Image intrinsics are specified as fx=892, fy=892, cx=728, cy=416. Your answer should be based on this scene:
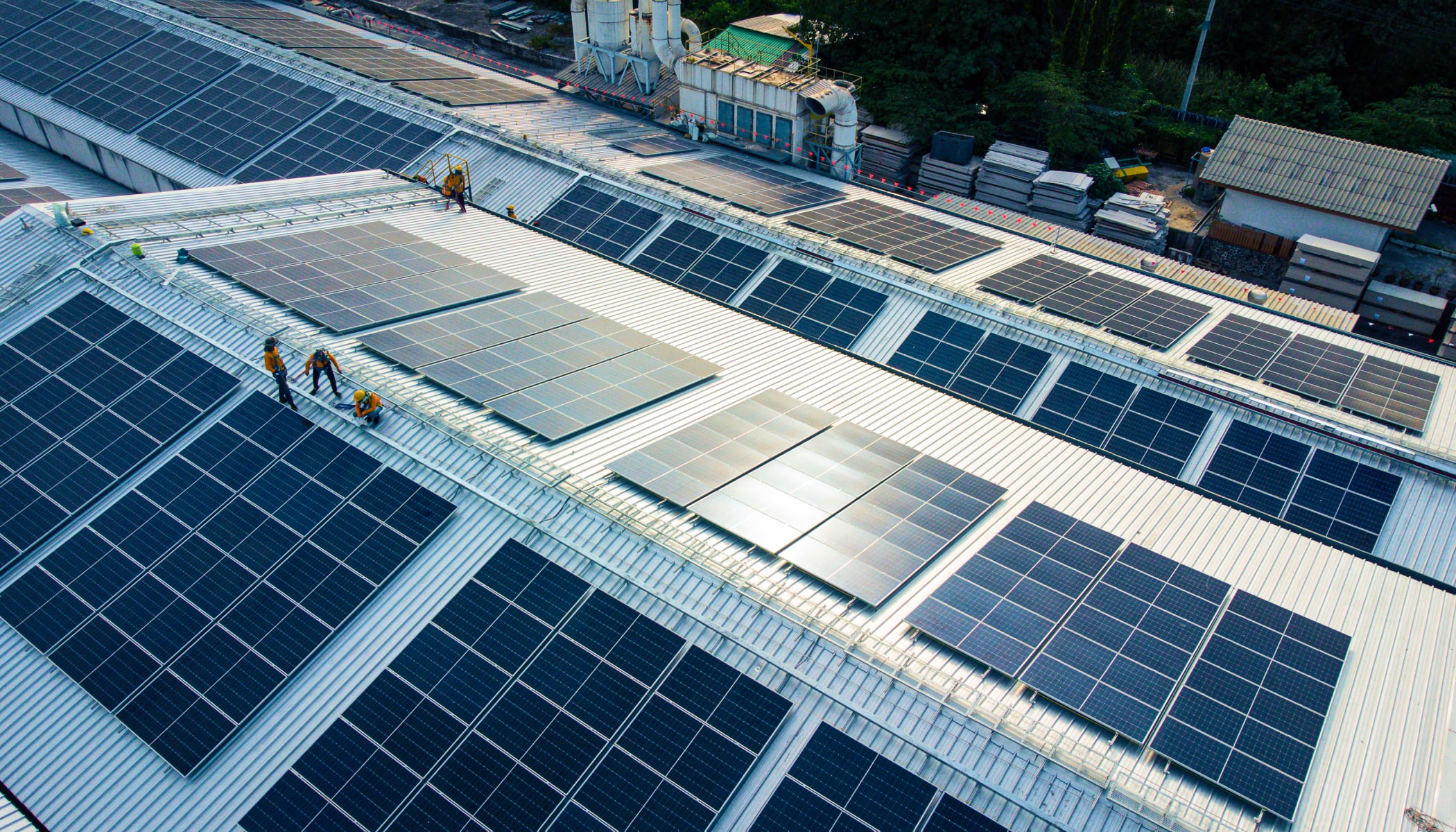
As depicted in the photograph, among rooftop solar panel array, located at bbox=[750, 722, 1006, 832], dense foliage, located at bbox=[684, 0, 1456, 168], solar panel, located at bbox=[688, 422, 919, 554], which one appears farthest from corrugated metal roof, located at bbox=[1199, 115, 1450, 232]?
rooftop solar panel array, located at bbox=[750, 722, 1006, 832]

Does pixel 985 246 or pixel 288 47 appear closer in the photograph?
pixel 985 246

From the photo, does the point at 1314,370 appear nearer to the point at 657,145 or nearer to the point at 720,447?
the point at 720,447

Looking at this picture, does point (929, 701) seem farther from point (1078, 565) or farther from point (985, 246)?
point (985, 246)

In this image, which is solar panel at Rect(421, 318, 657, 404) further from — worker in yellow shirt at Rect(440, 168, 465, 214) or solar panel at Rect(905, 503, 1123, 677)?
solar panel at Rect(905, 503, 1123, 677)

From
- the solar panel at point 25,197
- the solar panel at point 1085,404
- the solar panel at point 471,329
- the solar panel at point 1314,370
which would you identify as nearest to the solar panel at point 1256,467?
the solar panel at point 1314,370

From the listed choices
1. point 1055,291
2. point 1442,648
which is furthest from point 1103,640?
point 1055,291

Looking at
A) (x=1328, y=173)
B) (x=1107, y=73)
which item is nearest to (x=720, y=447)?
(x=1328, y=173)
